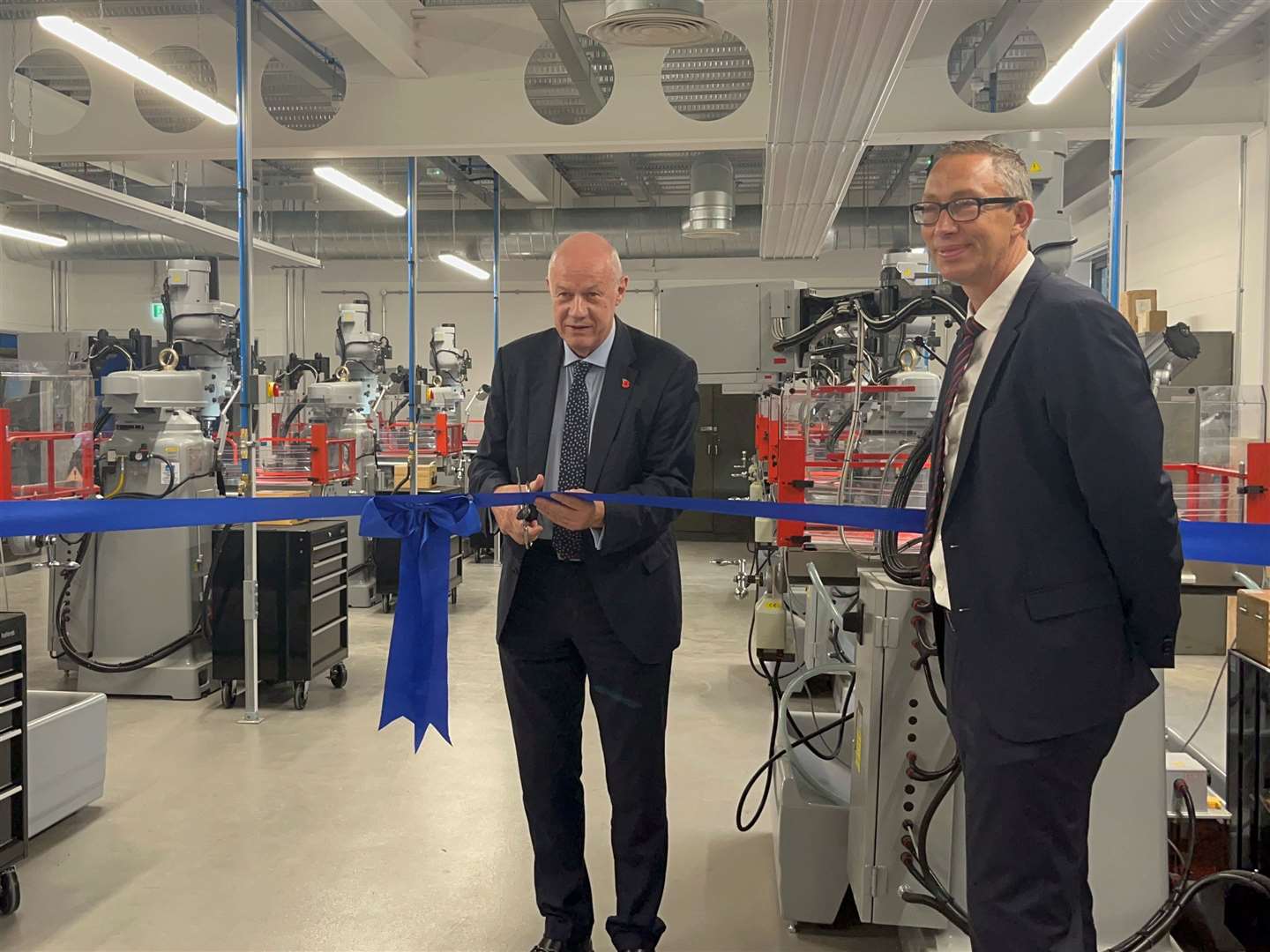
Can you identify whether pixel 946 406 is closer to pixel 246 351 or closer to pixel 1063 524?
pixel 1063 524

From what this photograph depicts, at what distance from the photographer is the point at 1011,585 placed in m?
1.63

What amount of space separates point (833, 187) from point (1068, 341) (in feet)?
18.3

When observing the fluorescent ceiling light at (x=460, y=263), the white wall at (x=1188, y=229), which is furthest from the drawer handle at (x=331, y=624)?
the fluorescent ceiling light at (x=460, y=263)

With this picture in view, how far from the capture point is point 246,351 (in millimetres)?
4625

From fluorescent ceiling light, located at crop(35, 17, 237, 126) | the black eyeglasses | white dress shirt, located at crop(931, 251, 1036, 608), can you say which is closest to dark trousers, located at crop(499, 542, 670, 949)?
white dress shirt, located at crop(931, 251, 1036, 608)

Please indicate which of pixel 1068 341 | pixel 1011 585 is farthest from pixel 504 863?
pixel 1068 341

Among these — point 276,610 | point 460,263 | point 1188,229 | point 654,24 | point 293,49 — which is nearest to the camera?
point 654,24

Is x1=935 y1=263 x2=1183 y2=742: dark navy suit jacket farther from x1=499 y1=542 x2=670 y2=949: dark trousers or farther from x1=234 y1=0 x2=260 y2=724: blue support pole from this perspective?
x1=234 y1=0 x2=260 y2=724: blue support pole

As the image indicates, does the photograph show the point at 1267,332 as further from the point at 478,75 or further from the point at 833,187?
the point at 478,75

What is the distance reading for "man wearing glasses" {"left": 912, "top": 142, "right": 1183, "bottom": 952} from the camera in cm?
155

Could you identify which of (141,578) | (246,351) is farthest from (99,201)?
(141,578)

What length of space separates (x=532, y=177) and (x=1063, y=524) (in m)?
9.29

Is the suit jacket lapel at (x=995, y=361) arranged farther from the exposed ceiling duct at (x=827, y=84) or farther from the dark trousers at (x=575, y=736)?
the exposed ceiling duct at (x=827, y=84)

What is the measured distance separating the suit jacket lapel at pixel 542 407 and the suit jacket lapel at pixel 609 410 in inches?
4.4
